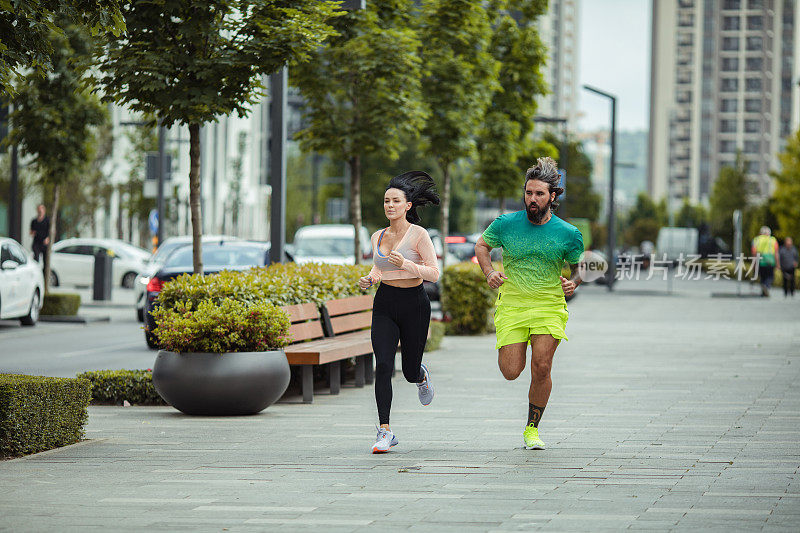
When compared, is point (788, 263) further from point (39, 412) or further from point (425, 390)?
point (39, 412)

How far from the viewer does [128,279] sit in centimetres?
3875

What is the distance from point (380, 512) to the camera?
598 cm

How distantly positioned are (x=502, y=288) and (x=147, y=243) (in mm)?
45586

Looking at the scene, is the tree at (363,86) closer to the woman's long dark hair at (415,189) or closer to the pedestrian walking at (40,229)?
the woman's long dark hair at (415,189)

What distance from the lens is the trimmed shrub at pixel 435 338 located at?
55.1 feet

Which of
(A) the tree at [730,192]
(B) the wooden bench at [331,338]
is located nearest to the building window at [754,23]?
(A) the tree at [730,192]

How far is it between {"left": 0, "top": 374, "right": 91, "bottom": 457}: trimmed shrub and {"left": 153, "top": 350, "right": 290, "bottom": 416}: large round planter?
1.45 metres

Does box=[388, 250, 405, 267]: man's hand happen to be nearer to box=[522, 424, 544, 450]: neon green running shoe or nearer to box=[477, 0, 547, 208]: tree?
box=[522, 424, 544, 450]: neon green running shoe

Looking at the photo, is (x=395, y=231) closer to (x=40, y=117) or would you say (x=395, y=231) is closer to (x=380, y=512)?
(x=380, y=512)

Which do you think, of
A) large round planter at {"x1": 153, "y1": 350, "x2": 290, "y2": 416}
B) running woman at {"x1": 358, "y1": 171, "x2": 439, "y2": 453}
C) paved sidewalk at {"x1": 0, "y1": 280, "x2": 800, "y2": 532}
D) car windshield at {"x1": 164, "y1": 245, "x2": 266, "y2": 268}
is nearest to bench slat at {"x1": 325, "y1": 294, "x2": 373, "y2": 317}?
paved sidewalk at {"x1": 0, "y1": 280, "x2": 800, "y2": 532}

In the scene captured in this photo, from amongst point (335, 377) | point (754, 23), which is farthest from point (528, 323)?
point (754, 23)

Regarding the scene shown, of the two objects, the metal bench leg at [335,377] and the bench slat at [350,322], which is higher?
the bench slat at [350,322]

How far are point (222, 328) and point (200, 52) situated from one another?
287cm

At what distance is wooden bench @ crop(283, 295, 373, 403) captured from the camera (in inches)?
430
